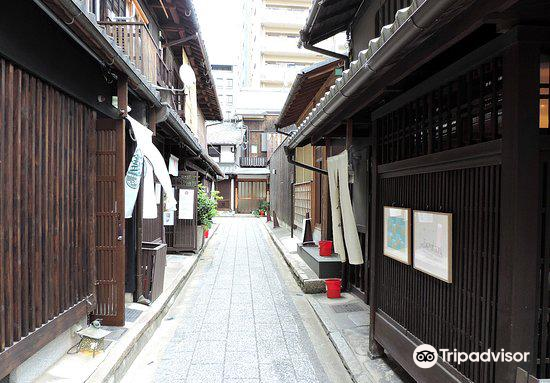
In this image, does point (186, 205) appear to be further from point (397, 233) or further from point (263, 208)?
point (263, 208)

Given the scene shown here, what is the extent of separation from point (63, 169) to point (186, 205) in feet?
28.7

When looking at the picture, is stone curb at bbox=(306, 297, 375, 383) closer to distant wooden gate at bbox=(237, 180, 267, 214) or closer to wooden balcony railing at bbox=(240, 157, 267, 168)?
distant wooden gate at bbox=(237, 180, 267, 214)

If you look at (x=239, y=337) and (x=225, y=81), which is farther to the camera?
(x=225, y=81)

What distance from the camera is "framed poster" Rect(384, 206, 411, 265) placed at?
4.43 m

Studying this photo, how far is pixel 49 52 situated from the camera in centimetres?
433

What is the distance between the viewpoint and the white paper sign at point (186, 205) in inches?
529

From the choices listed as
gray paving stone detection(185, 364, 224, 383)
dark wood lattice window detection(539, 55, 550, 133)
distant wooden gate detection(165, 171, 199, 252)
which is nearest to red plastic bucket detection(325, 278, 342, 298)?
gray paving stone detection(185, 364, 224, 383)

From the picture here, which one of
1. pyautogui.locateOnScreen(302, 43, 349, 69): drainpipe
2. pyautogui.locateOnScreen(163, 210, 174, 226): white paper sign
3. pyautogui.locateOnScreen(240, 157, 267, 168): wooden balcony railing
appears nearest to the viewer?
pyautogui.locateOnScreen(302, 43, 349, 69): drainpipe

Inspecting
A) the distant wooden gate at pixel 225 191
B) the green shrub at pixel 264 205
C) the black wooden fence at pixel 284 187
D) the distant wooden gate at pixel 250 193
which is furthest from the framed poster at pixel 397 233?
the distant wooden gate at pixel 225 191

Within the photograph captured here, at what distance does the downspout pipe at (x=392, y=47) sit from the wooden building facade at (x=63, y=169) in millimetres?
2807

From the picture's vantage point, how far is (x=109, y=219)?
19.7ft

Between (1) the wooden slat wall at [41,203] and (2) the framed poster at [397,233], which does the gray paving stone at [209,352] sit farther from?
(2) the framed poster at [397,233]

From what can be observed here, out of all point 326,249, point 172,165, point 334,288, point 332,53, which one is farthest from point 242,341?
point 332,53

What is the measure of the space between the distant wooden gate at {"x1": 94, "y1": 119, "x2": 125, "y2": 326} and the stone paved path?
0.96 metres
